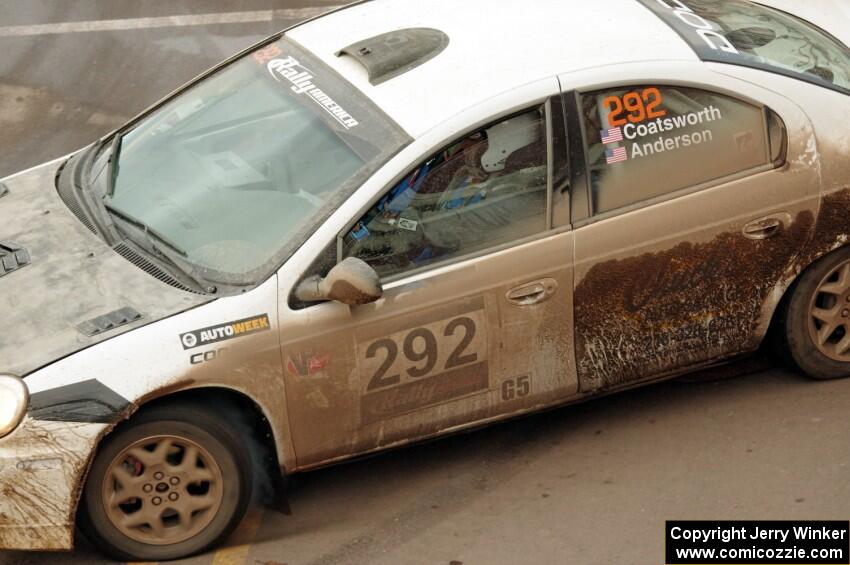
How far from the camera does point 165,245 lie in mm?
5512

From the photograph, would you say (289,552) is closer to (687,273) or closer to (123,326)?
(123,326)

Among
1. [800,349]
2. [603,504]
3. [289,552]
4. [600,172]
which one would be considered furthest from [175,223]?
[800,349]

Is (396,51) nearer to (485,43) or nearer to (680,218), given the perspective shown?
(485,43)

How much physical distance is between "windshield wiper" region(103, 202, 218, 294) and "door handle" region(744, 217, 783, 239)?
2271 millimetres

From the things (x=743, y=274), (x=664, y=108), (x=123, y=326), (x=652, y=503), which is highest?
(x=664, y=108)

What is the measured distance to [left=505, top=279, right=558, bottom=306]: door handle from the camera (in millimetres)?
5461

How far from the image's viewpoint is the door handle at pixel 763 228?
5.80 metres

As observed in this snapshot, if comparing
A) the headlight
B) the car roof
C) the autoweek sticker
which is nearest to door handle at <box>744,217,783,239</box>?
the car roof

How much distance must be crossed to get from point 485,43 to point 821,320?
6.45 ft

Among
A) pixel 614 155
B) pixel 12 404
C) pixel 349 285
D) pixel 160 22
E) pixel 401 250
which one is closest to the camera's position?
pixel 12 404

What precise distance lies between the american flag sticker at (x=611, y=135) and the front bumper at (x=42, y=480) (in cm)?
231

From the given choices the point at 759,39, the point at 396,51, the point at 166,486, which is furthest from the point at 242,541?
the point at 759,39

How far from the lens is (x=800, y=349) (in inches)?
244

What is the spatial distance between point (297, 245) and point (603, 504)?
1.65 metres
